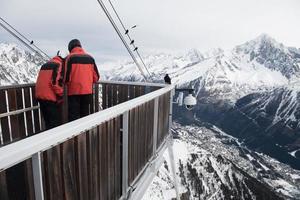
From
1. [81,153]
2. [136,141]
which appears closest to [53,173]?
[81,153]

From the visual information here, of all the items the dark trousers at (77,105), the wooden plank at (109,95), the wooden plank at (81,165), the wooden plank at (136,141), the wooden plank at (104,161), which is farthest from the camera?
the wooden plank at (109,95)

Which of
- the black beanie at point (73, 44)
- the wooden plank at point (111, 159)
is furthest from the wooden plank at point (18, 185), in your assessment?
the black beanie at point (73, 44)

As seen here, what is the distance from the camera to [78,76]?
239 inches

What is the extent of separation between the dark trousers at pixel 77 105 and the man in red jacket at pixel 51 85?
0.94 ft

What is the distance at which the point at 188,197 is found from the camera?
91.9 metres

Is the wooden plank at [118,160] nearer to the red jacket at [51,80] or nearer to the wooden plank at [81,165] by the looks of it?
the wooden plank at [81,165]

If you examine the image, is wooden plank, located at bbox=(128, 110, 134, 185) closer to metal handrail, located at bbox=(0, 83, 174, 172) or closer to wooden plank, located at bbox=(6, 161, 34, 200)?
metal handrail, located at bbox=(0, 83, 174, 172)

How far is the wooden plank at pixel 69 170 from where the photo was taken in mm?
2926

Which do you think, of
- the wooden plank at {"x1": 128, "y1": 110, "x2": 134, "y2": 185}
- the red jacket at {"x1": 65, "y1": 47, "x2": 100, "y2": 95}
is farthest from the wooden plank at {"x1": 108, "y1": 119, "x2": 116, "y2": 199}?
the red jacket at {"x1": 65, "y1": 47, "x2": 100, "y2": 95}

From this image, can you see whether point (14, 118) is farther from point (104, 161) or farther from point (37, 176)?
point (37, 176)

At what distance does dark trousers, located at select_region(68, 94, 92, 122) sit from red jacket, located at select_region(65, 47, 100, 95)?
0.60 ft

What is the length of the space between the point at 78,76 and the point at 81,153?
3.13 metres

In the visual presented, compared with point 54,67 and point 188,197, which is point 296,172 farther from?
point 54,67

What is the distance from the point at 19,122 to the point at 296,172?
22127 cm
